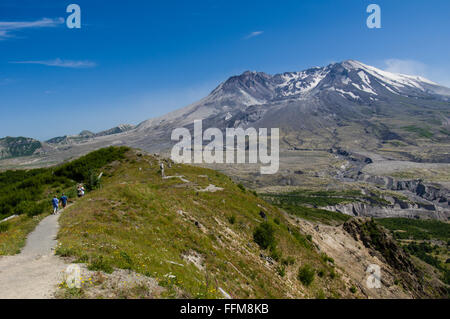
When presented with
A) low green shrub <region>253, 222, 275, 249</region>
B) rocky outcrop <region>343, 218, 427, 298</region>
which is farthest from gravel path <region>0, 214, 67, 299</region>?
rocky outcrop <region>343, 218, 427, 298</region>

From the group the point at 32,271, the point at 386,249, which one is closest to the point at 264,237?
the point at 32,271

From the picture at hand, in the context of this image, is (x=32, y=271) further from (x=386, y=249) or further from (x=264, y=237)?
(x=386, y=249)

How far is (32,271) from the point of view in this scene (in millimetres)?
10922

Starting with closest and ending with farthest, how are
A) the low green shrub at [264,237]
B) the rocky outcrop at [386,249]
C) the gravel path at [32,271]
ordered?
the gravel path at [32,271]
the low green shrub at [264,237]
the rocky outcrop at [386,249]

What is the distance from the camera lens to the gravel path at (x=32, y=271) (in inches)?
360

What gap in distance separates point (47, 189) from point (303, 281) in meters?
34.8

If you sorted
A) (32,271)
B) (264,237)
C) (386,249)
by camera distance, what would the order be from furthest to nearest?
1. (386,249)
2. (264,237)
3. (32,271)

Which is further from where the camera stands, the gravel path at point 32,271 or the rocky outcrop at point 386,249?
the rocky outcrop at point 386,249

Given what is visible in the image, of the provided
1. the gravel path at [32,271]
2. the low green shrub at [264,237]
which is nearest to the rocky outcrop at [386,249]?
the low green shrub at [264,237]

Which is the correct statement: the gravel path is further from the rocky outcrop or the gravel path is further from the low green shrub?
the rocky outcrop

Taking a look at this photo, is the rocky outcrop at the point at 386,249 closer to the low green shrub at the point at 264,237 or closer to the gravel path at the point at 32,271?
the low green shrub at the point at 264,237
